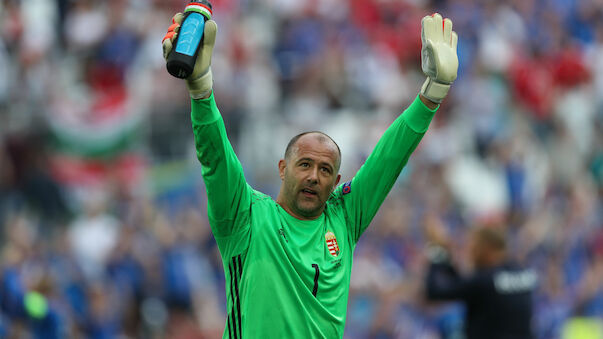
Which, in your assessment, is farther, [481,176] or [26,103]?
[481,176]

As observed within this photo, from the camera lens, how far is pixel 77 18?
44.4 ft

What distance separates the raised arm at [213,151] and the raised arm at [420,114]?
74 centimetres

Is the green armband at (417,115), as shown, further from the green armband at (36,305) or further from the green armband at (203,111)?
the green armband at (36,305)

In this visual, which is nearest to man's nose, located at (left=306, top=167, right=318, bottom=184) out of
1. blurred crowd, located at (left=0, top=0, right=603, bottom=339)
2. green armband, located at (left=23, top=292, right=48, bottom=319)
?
green armband, located at (left=23, top=292, right=48, bottom=319)

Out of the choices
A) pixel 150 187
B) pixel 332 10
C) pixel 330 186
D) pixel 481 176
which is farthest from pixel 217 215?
pixel 332 10

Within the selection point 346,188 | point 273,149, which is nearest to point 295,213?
point 346,188

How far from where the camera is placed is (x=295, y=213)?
4.87 metres

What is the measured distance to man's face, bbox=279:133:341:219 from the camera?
15.8ft

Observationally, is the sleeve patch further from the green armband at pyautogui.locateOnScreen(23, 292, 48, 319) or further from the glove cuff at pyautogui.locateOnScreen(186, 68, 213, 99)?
the green armband at pyautogui.locateOnScreen(23, 292, 48, 319)

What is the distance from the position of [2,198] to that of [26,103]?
1323 mm

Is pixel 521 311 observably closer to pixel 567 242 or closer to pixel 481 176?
pixel 567 242

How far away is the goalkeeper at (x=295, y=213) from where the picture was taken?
447 cm

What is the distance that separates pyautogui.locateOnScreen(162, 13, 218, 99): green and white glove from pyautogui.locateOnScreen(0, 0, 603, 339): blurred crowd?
4.69 meters

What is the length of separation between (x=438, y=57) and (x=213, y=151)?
1267mm
